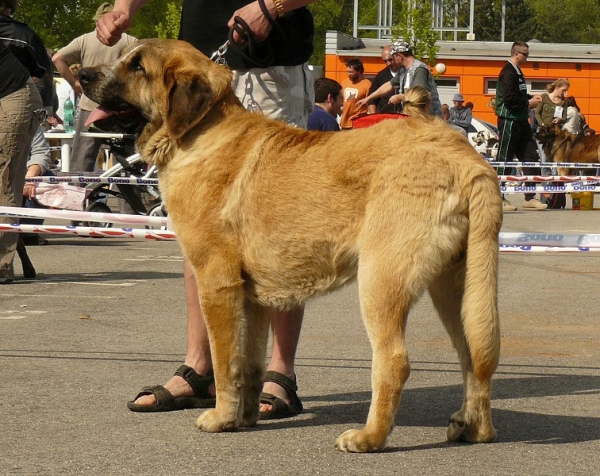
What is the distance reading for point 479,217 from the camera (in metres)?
4.14

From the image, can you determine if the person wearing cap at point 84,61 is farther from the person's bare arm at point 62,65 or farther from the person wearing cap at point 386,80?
the person wearing cap at point 386,80

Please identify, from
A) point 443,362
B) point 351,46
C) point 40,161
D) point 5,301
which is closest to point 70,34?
point 351,46

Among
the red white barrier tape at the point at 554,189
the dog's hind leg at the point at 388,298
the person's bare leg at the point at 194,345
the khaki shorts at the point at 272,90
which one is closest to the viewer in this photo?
the dog's hind leg at the point at 388,298

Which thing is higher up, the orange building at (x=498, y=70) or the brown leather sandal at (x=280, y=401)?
the brown leather sandal at (x=280, y=401)

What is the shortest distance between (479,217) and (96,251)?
853cm

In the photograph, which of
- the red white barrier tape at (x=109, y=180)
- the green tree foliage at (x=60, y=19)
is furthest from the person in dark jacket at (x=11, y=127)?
the green tree foliage at (x=60, y=19)

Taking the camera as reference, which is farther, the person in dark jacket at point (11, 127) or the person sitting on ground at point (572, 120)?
the person sitting on ground at point (572, 120)

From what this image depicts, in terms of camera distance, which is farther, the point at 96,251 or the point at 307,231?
the point at 96,251

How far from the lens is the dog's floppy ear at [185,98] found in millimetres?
4605

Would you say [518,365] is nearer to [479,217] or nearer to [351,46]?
[479,217]

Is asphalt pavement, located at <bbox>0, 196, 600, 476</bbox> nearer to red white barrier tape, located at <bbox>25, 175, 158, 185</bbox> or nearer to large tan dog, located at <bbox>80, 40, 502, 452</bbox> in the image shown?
large tan dog, located at <bbox>80, 40, 502, 452</bbox>

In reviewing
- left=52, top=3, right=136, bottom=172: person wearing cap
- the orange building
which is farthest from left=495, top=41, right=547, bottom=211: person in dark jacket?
the orange building

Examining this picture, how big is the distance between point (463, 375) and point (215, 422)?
3.32 feet

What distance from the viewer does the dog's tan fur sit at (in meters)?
22.5
